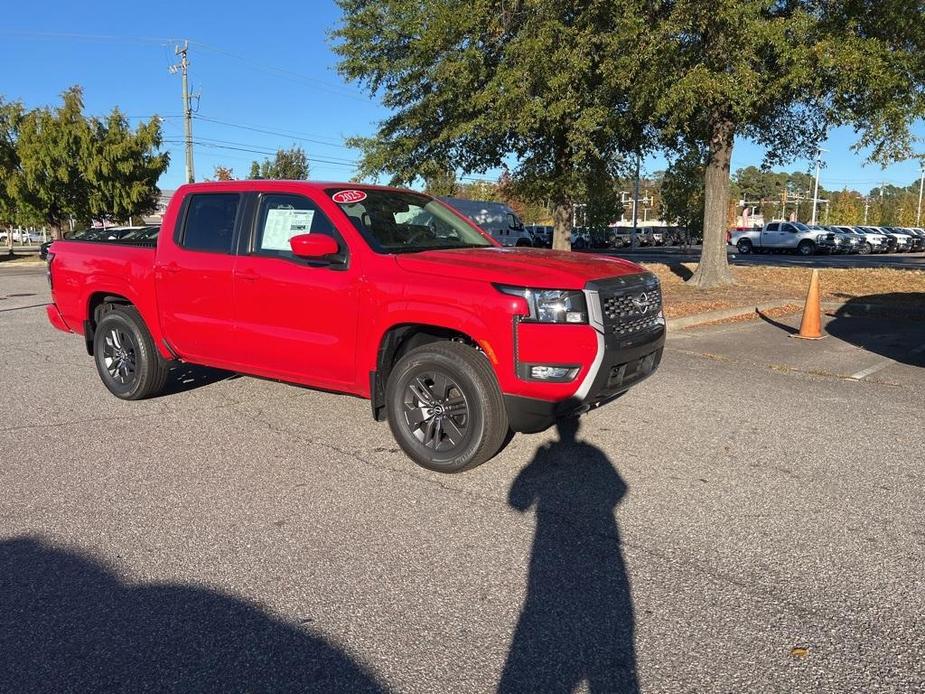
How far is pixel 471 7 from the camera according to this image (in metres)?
15.1

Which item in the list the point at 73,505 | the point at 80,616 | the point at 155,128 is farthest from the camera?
the point at 155,128

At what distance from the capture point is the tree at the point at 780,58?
12.0 metres

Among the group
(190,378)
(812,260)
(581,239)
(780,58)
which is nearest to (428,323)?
(190,378)

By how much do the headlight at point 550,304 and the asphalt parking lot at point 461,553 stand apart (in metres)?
1.03

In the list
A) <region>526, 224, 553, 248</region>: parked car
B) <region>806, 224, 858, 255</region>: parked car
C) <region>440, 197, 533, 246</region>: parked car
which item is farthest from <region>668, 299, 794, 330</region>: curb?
<region>806, 224, 858, 255</region>: parked car

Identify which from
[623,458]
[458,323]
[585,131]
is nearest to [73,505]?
[458,323]

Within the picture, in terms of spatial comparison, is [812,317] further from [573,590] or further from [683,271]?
[683,271]

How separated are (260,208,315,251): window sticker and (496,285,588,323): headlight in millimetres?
1684

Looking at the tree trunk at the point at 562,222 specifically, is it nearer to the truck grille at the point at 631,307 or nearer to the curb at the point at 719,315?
the curb at the point at 719,315

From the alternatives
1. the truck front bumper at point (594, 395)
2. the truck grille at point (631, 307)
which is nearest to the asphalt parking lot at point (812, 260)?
the truck grille at point (631, 307)

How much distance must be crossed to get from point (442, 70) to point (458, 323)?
494 inches

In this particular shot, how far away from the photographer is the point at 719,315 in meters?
11.6

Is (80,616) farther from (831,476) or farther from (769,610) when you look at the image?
(831,476)

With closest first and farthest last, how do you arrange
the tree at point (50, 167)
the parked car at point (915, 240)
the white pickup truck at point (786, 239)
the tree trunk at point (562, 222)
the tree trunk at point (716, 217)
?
the tree trunk at point (716, 217) → the tree trunk at point (562, 222) → the tree at point (50, 167) → the white pickup truck at point (786, 239) → the parked car at point (915, 240)
